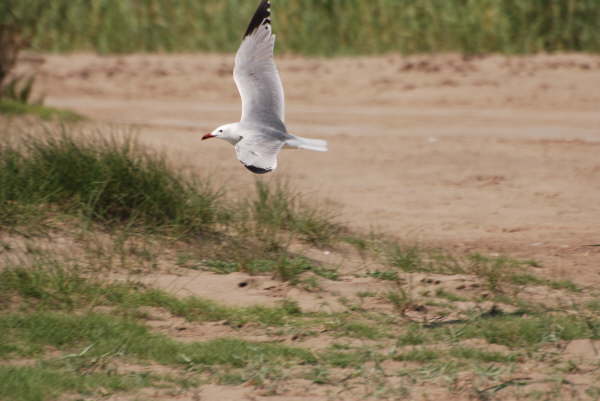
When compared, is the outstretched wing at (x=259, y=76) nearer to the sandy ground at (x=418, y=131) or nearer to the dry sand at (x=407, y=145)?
the dry sand at (x=407, y=145)

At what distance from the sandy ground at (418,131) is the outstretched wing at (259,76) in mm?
1301

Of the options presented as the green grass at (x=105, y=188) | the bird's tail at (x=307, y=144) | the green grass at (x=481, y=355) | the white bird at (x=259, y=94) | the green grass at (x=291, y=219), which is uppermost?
the white bird at (x=259, y=94)

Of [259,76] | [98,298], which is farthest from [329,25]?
[98,298]

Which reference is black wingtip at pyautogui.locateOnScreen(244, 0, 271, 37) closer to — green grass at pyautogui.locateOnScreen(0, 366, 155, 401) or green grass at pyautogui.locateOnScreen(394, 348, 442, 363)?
green grass at pyautogui.locateOnScreen(394, 348, 442, 363)

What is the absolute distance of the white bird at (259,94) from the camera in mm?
6438

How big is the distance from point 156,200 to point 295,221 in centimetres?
91

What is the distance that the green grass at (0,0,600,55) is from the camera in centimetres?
1460

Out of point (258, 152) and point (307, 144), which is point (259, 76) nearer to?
point (307, 144)

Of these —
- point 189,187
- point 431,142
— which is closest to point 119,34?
point 431,142

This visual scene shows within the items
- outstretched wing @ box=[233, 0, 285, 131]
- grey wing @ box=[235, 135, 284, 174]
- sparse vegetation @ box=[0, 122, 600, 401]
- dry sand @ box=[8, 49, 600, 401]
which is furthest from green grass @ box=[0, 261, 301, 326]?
outstretched wing @ box=[233, 0, 285, 131]

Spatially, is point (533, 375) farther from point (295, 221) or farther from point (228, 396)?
point (295, 221)

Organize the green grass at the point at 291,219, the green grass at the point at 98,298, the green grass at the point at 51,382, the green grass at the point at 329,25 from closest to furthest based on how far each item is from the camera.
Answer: the green grass at the point at 51,382 → the green grass at the point at 98,298 → the green grass at the point at 291,219 → the green grass at the point at 329,25

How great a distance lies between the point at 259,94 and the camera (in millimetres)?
6754

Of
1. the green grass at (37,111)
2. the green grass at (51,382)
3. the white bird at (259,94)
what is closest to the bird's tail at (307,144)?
the white bird at (259,94)
